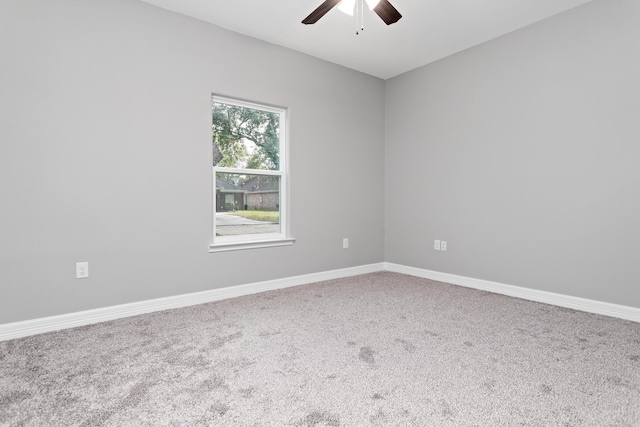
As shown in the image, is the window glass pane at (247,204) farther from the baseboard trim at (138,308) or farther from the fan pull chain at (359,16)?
the fan pull chain at (359,16)

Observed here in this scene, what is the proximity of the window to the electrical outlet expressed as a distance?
1.00m

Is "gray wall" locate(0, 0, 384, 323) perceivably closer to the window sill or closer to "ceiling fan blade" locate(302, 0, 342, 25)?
the window sill

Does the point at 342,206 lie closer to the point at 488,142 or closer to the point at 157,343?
the point at 488,142

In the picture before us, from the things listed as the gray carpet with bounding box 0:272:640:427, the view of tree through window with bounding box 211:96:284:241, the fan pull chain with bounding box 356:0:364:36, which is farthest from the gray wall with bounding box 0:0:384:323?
the fan pull chain with bounding box 356:0:364:36

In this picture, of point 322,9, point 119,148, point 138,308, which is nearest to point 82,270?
point 138,308

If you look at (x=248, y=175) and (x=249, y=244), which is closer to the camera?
(x=249, y=244)

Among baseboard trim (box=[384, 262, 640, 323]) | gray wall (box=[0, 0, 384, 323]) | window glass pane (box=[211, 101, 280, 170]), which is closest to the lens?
gray wall (box=[0, 0, 384, 323])

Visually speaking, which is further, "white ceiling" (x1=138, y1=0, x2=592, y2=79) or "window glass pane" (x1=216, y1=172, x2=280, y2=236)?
"window glass pane" (x1=216, y1=172, x2=280, y2=236)

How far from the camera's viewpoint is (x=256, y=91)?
347 cm

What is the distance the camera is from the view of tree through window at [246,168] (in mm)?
3381

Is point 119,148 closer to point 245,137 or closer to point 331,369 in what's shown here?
point 245,137

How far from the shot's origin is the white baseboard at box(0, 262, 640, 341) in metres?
2.43

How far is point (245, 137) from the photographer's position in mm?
3549

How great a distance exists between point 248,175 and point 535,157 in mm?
2816
